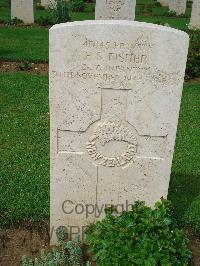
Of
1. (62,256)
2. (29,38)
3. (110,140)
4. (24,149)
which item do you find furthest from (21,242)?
(29,38)

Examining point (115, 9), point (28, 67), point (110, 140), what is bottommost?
point (28, 67)

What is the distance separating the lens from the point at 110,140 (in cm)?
342

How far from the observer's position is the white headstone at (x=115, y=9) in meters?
12.2

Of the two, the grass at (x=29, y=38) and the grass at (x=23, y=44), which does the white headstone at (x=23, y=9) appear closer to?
the grass at (x=29, y=38)

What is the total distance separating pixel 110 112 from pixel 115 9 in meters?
9.61

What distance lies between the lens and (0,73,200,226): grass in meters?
4.34

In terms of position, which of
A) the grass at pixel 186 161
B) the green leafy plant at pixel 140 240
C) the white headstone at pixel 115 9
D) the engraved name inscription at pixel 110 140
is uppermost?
the white headstone at pixel 115 9

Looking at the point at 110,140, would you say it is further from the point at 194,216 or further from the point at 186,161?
the point at 186,161

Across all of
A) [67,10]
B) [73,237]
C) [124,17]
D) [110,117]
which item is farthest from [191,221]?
[67,10]

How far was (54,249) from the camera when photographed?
3641mm

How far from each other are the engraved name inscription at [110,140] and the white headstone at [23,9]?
1227 centimetres

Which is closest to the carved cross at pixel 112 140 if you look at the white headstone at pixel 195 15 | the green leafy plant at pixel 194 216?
the green leafy plant at pixel 194 216

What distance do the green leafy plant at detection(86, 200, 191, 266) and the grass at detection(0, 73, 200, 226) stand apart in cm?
122

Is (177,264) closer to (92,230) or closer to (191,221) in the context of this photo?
(92,230)
